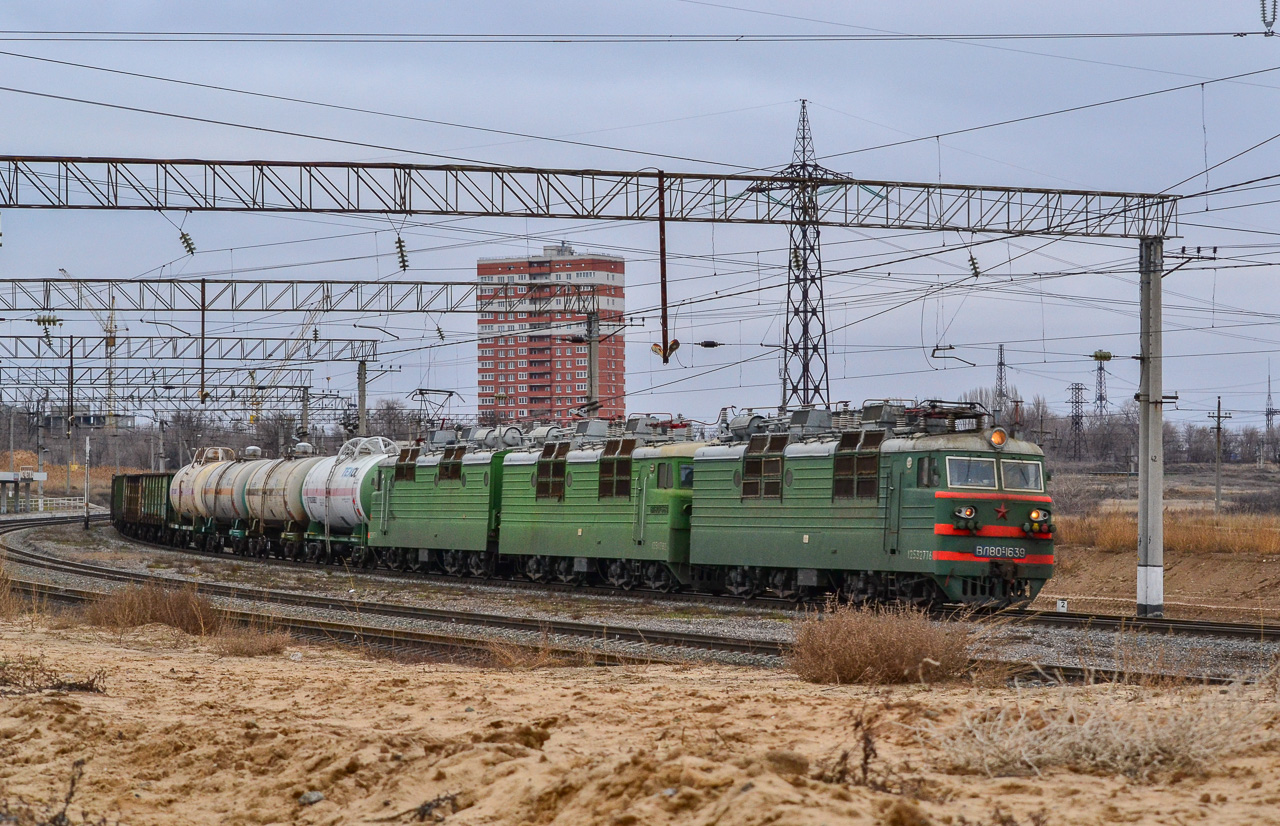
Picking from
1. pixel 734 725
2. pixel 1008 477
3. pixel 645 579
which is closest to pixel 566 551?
pixel 645 579

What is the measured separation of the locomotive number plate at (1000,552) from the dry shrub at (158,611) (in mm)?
12023

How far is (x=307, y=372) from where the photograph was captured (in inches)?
2611

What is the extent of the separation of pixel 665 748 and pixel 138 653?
11508 millimetres

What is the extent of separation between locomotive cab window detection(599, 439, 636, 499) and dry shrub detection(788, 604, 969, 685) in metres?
16.1

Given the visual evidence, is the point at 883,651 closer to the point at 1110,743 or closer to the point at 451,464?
the point at 1110,743

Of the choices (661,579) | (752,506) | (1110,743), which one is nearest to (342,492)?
(661,579)

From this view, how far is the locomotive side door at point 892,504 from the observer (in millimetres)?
23000

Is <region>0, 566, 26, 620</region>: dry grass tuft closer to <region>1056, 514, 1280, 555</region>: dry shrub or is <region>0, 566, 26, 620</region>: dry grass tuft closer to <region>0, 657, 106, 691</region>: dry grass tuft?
<region>0, 657, 106, 691</region>: dry grass tuft

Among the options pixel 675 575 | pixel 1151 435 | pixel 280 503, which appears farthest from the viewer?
pixel 280 503

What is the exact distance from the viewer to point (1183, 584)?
37.2 metres

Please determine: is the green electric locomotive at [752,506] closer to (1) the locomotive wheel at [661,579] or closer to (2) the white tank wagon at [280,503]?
(1) the locomotive wheel at [661,579]

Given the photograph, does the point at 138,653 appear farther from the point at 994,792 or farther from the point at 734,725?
the point at 994,792

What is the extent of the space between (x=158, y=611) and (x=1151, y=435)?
1723 centimetres

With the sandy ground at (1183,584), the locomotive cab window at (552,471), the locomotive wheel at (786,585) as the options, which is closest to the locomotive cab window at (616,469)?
the locomotive cab window at (552,471)
